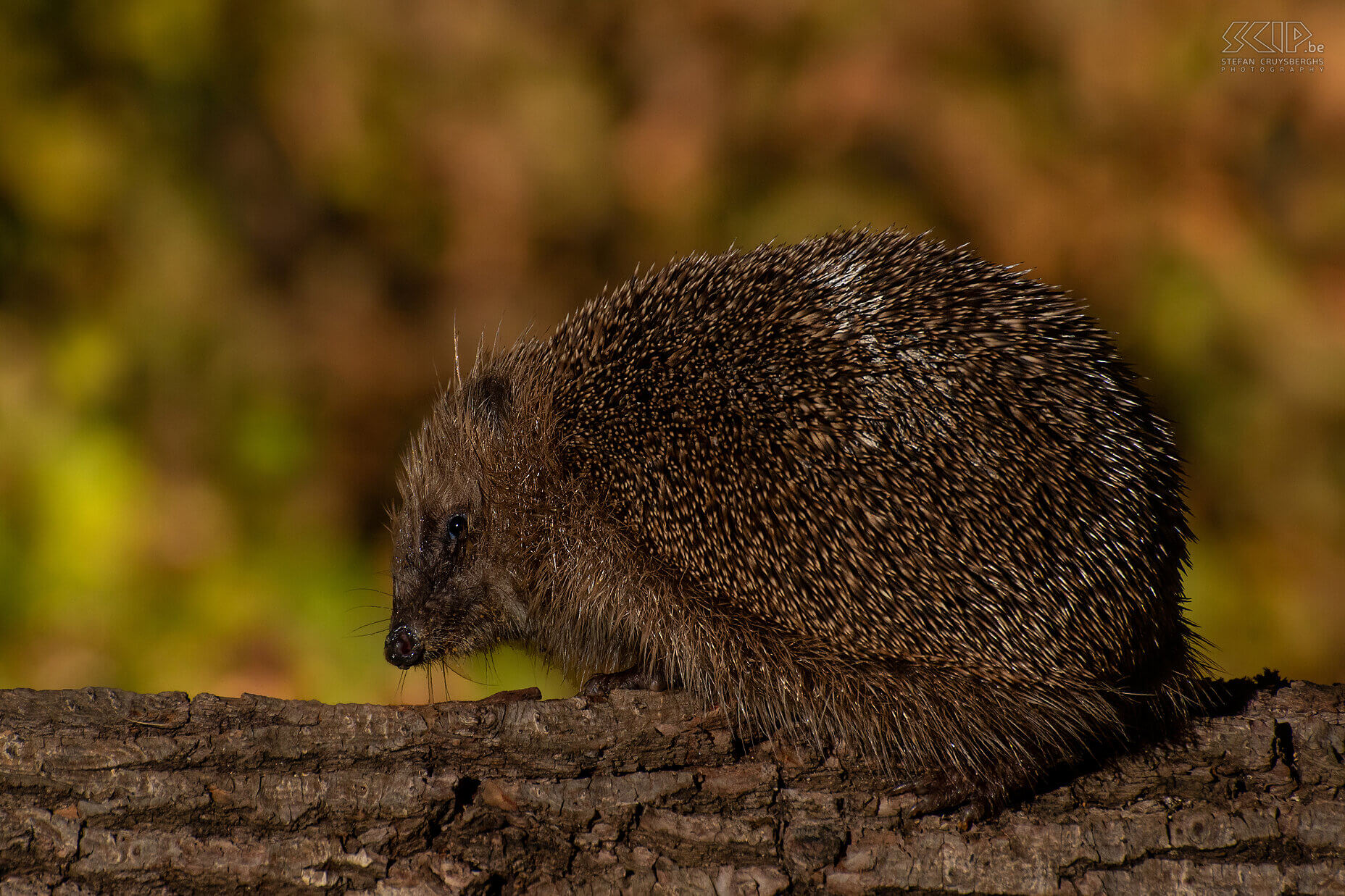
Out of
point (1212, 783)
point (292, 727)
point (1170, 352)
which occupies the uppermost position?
point (1170, 352)

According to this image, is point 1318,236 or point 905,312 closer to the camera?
point 905,312

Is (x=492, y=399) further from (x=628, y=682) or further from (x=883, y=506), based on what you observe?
(x=883, y=506)

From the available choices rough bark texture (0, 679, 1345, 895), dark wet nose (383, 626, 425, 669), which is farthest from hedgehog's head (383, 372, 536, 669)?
rough bark texture (0, 679, 1345, 895)

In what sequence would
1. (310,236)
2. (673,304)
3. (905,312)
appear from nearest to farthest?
(905,312) < (673,304) < (310,236)

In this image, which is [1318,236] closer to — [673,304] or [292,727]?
[673,304]

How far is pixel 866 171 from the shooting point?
15.1ft

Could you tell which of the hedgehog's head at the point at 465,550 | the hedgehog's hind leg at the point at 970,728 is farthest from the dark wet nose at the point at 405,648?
the hedgehog's hind leg at the point at 970,728

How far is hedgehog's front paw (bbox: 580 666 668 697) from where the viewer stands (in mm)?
3078

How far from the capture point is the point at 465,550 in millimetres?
3375

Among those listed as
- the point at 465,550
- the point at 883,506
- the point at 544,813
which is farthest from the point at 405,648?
the point at 883,506

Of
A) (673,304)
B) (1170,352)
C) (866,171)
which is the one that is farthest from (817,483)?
(1170,352)

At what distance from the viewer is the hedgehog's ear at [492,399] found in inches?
133

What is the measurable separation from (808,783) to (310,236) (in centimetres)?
321

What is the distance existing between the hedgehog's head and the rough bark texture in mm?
631
